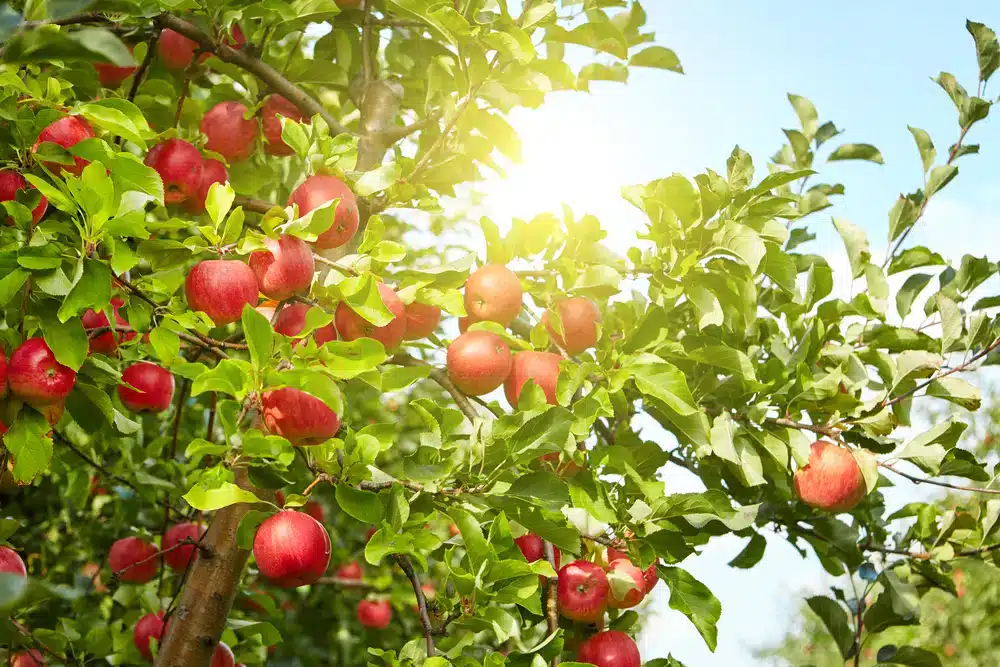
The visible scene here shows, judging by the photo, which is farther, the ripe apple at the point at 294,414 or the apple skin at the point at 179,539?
the apple skin at the point at 179,539

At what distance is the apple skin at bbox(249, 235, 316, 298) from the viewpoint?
1.49m

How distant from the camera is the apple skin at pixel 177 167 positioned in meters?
1.80

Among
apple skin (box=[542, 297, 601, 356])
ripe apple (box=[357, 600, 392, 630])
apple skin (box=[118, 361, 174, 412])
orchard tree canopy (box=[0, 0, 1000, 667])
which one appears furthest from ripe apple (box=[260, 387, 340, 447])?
ripe apple (box=[357, 600, 392, 630])

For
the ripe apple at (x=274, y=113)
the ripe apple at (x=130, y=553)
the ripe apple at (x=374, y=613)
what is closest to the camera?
the ripe apple at (x=274, y=113)

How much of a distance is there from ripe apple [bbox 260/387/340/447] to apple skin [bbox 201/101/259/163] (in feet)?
2.84

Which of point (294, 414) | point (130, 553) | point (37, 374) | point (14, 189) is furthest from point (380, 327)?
point (130, 553)

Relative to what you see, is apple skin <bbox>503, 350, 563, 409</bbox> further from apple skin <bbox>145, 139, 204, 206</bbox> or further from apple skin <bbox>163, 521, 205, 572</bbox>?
apple skin <bbox>163, 521, 205, 572</bbox>

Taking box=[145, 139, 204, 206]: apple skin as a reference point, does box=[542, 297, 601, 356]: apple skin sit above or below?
below

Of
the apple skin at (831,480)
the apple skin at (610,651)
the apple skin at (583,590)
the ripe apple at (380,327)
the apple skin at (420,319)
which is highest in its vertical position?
the ripe apple at (380,327)

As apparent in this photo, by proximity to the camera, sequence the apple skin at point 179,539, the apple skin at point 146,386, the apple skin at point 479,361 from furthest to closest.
Result: the apple skin at point 179,539, the apple skin at point 146,386, the apple skin at point 479,361

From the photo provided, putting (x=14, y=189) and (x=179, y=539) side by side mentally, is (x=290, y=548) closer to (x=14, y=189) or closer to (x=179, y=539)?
(x=14, y=189)

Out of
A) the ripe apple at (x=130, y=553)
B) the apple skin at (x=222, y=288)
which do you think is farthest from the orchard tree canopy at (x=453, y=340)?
the ripe apple at (x=130, y=553)

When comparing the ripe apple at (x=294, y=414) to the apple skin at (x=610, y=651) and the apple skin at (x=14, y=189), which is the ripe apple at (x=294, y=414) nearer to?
the apple skin at (x=14, y=189)

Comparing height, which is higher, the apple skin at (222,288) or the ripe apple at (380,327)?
the apple skin at (222,288)
